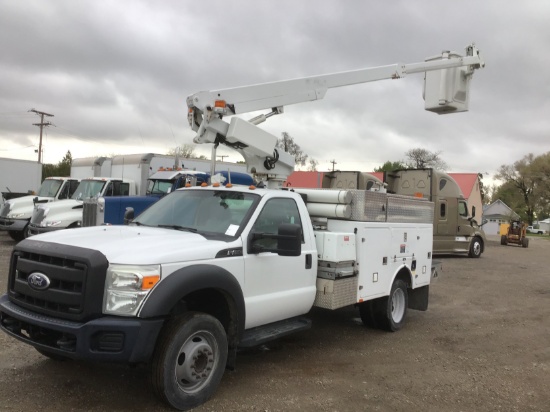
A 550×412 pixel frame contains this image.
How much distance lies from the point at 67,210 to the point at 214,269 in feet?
33.2

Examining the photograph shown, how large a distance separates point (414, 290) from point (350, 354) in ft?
8.32

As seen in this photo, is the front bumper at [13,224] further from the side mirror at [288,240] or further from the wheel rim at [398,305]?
the side mirror at [288,240]


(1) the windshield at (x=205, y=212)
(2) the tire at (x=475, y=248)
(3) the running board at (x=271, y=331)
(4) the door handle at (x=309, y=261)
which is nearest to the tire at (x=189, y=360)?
(3) the running board at (x=271, y=331)

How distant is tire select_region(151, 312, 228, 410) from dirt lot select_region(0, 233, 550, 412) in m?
0.20

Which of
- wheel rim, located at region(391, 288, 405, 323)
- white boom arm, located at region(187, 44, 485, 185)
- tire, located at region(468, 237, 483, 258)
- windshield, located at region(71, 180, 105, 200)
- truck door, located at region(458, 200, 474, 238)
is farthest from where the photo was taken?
tire, located at region(468, 237, 483, 258)

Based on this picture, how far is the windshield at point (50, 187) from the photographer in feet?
51.6

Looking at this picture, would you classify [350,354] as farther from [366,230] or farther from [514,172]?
[514,172]

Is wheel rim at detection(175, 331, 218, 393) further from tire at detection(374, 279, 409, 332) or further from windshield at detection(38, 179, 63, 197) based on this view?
windshield at detection(38, 179, 63, 197)

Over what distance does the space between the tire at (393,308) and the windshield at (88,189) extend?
9.96m

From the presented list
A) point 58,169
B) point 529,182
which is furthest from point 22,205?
point 529,182

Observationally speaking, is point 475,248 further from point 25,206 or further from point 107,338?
point 107,338

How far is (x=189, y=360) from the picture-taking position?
4.01 metres

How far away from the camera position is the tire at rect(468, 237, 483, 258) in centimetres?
1992

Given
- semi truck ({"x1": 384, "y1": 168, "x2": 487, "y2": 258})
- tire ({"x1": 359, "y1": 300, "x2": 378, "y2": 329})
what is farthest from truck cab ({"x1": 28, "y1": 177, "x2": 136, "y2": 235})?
semi truck ({"x1": 384, "y1": 168, "x2": 487, "y2": 258})
